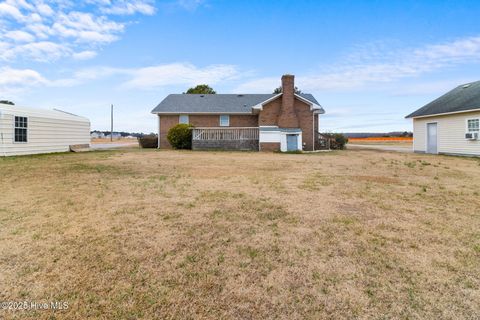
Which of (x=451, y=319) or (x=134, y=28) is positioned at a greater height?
(x=134, y=28)

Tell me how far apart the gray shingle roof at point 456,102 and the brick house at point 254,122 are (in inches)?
331

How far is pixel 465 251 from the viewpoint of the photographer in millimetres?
3482

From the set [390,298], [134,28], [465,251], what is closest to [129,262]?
[390,298]

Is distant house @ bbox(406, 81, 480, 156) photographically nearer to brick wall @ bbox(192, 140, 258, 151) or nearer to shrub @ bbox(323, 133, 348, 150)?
shrub @ bbox(323, 133, 348, 150)

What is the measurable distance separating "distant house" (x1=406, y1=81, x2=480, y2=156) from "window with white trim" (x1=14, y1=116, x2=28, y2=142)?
93.6 ft

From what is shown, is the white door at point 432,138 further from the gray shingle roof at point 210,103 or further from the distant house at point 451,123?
the gray shingle roof at point 210,103

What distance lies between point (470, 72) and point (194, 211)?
31.7 meters

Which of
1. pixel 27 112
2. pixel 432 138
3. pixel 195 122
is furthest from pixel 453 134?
pixel 27 112

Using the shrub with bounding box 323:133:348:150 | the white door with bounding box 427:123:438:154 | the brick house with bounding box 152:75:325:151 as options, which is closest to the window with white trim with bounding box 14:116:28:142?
the brick house with bounding box 152:75:325:151

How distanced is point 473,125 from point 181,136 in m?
21.8

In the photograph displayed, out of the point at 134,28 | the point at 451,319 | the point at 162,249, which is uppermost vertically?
the point at 134,28

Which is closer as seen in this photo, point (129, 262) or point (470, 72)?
point (129, 262)

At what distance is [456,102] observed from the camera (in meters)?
19.4

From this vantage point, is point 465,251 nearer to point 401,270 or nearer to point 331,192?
point 401,270
